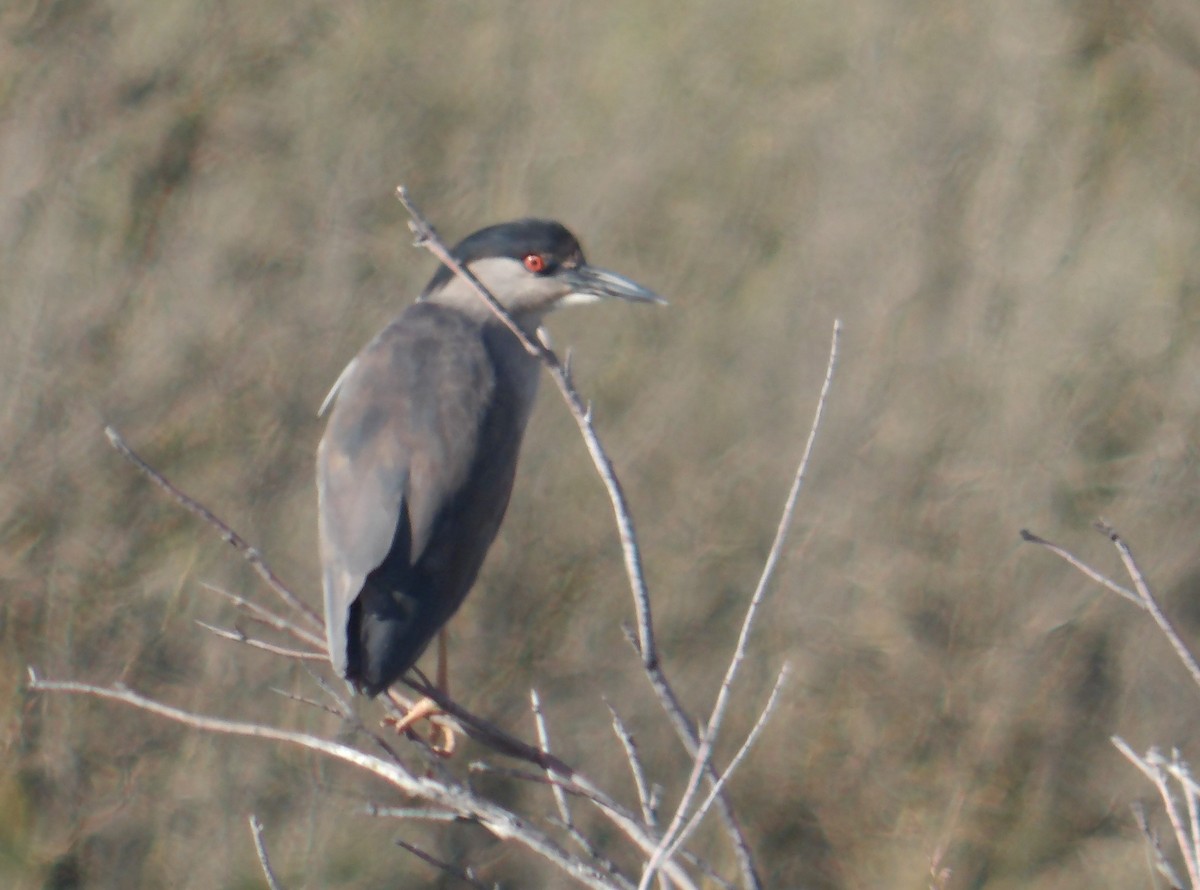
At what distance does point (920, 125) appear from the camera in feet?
15.9

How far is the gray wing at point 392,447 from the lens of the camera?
238cm

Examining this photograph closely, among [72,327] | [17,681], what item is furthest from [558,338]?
[17,681]

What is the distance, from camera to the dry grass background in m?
4.60

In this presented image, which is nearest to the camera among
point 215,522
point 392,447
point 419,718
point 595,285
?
point 215,522

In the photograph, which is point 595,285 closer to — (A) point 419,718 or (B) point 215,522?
(A) point 419,718

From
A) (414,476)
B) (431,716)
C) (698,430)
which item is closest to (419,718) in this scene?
(431,716)

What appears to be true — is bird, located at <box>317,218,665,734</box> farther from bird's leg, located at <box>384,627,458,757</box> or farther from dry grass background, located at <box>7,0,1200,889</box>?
dry grass background, located at <box>7,0,1200,889</box>

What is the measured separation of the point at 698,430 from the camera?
188 inches

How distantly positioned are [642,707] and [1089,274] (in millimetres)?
1818

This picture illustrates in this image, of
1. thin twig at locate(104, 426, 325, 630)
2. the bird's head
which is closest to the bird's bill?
the bird's head

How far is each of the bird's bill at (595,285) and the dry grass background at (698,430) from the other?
4.96 ft

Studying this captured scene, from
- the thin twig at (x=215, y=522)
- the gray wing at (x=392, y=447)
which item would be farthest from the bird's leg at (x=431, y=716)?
the thin twig at (x=215, y=522)

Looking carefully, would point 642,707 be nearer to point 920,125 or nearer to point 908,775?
point 908,775

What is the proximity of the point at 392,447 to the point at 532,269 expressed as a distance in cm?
73
